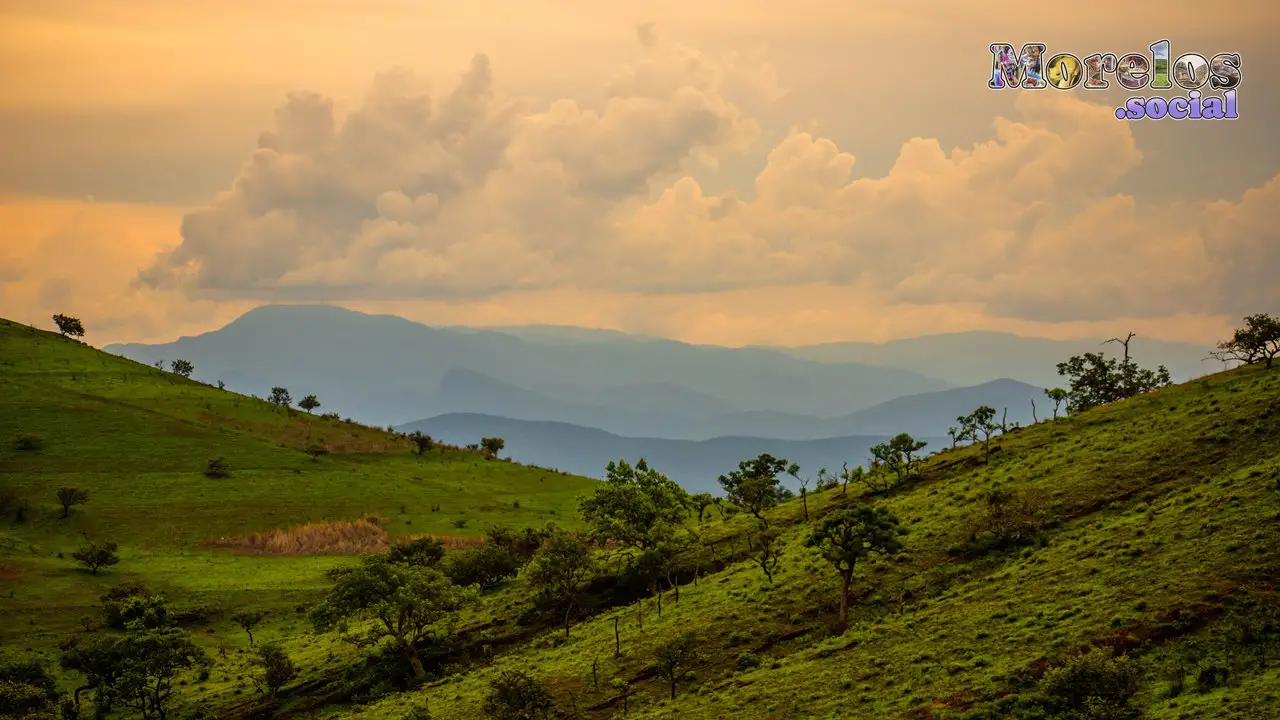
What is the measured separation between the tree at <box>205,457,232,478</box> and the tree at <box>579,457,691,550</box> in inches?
3182

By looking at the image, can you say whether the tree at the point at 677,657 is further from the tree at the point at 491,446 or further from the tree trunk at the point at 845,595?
the tree at the point at 491,446

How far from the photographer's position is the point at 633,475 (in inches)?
3629

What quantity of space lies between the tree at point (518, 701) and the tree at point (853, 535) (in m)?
20.9

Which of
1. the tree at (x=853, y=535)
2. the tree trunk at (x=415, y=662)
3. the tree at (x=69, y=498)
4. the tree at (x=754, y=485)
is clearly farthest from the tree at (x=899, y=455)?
the tree at (x=69, y=498)

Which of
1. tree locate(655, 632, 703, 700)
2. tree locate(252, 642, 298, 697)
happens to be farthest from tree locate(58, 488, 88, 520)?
tree locate(655, 632, 703, 700)

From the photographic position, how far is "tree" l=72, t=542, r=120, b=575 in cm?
10806

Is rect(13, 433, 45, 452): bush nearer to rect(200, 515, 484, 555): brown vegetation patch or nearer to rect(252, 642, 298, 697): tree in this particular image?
rect(200, 515, 484, 555): brown vegetation patch

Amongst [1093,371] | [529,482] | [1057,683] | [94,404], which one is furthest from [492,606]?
[94,404]

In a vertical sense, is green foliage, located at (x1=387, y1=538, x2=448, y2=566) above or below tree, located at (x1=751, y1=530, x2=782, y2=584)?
above

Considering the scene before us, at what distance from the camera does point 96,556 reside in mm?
108312

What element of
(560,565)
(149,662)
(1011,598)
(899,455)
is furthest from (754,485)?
(149,662)

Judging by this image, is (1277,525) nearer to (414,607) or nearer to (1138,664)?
(1138,664)

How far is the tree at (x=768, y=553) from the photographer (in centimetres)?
7756

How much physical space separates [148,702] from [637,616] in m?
39.9
